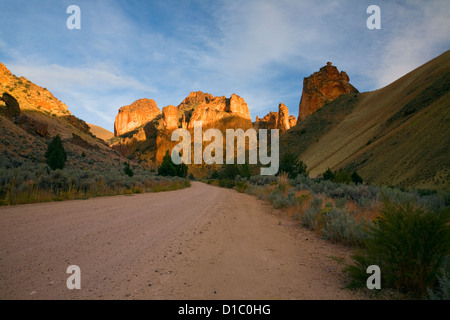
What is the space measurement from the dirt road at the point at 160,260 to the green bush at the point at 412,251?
60 centimetres

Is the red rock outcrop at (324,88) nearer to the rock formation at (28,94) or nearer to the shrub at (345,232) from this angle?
the rock formation at (28,94)

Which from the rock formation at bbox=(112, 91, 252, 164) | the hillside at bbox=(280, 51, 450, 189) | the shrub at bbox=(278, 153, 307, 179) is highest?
the rock formation at bbox=(112, 91, 252, 164)

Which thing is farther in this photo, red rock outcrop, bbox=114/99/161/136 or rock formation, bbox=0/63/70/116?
red rock outcrop, bbox=114/99/161/136

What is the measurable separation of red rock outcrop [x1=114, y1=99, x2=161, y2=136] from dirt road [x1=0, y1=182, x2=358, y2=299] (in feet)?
568

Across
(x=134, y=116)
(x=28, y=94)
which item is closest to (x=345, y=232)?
(x=28, y=94)

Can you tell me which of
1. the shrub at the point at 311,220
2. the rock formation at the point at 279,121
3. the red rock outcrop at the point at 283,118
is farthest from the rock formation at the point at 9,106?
the red rock outcrop at the point at 283,118

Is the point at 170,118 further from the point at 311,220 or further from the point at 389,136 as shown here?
the point at 311,220

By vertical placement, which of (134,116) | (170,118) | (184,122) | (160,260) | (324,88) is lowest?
(160,260)

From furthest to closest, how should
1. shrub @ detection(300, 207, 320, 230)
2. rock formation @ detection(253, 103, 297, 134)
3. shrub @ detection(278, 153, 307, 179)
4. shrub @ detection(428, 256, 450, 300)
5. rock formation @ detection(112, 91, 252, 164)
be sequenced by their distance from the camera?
rock formation @ detection(253, 103, 297, 134) < rock formation @ detection(112, 91, 252, 164) < shrub @ detection(278, 153, 307, 179) < shrub @ detection(300, 207, 320, 230) < shrub @ detection(428, 256, 450, 300)

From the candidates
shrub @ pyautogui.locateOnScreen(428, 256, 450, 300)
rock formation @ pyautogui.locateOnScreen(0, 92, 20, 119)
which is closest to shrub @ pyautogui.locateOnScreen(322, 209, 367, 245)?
shrub @ pyautogui.locateOnScreen(428, 256, 450, 300)

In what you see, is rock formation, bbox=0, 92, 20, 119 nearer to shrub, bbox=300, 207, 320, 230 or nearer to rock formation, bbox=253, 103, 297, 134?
shrub, bbox=300, 207, 320, 230

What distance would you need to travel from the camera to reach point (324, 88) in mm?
100938

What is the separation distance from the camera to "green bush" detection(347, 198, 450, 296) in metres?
2.61

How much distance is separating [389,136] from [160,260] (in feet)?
132
